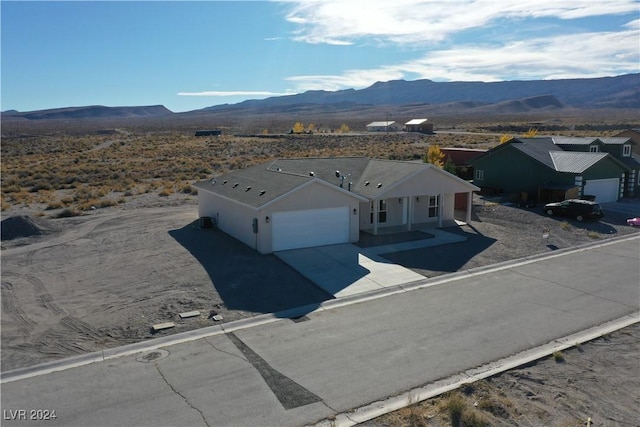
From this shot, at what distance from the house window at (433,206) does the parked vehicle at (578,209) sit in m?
7.96

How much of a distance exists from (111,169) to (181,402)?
46600mm

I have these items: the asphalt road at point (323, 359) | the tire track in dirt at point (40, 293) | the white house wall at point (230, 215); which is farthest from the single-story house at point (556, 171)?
the tire track in dirt at point (40, 293)

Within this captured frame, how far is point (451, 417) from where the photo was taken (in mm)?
9852

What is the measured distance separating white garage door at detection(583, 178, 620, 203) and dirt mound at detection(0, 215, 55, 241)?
110 feet

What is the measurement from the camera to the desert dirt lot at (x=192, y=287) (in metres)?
11.0

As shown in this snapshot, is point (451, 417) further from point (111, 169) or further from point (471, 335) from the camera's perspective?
point (111, 169)

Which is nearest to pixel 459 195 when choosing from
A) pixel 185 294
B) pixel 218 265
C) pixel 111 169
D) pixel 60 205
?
pixel 218 265

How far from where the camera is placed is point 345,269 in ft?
64.3

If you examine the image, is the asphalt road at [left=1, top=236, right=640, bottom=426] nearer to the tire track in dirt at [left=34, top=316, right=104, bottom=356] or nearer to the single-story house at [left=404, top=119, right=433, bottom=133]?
the tire track in dirt at [left=34, top=316, right=104, bottom=356]

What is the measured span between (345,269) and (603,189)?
83.0 ft

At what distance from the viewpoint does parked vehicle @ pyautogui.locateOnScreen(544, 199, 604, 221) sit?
29078 millimetres

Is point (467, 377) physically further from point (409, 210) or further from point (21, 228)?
point (21, 228)

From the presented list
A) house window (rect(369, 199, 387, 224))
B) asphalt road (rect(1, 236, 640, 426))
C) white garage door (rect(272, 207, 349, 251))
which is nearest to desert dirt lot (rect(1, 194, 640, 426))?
asphalt road (rect(1, 236, 640, 426))

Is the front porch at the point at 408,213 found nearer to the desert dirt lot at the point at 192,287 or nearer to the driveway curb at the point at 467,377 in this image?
the desert dirt lot at the point at 192,287
